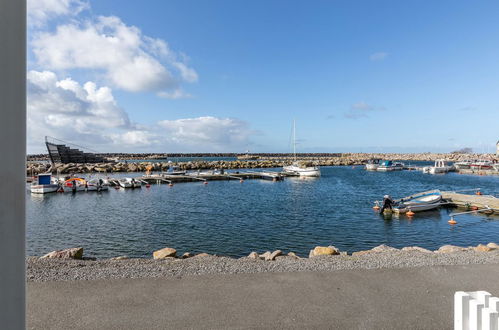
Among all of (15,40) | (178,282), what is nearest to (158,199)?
(178,282)

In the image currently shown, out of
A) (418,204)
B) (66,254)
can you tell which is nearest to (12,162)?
(66,254)

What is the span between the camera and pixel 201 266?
7309mm

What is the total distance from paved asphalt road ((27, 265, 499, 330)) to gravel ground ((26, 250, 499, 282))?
1.09 ft

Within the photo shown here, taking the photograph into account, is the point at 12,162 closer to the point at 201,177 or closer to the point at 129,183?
the point at 129,183

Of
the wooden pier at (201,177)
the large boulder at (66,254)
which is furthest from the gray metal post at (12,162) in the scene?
the wooden pier at (201,177)

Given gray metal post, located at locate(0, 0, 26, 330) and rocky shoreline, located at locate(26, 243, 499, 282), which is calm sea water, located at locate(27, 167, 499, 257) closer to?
rocky shoreline, located at locate(26, 243, 499, 282)

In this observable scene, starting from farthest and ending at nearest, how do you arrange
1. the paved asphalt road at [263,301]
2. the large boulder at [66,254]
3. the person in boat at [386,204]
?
the person in boat at [386,204] → the large boulder at [66,254] → the paved asphalt road at [263,301]

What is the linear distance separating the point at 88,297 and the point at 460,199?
30.7 m

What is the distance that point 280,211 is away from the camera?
81.6 feet

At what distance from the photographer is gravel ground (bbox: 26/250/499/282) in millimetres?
6641

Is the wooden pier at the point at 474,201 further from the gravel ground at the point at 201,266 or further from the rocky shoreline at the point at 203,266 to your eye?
the gravel ground at the point at 201,266

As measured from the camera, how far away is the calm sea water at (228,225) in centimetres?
1560

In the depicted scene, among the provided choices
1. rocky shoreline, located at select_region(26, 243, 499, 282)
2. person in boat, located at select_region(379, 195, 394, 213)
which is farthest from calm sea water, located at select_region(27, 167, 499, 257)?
rocky shoreline, located at select_region(26, 243, 499, 282)

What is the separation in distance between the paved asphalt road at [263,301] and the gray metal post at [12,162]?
311cm
